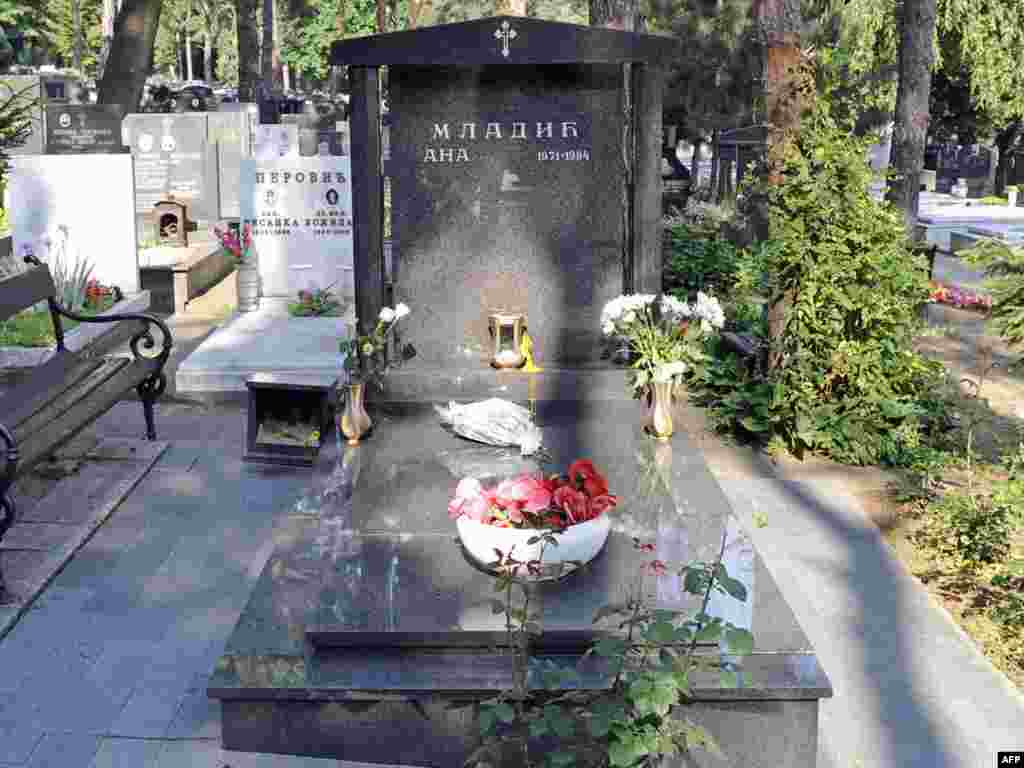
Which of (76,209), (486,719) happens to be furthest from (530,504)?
Answer: (76,209)

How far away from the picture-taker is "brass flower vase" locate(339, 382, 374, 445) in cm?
690

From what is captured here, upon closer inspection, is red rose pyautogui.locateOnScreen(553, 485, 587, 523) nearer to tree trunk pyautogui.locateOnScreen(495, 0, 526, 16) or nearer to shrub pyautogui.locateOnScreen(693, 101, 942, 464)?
shrub pyautogui.locateOnScreen(693, 101, 942, 464)

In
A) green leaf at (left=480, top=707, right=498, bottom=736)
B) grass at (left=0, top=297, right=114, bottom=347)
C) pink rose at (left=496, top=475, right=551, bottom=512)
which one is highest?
pink rose at (left=496, top=475, right=551, bottom=512)

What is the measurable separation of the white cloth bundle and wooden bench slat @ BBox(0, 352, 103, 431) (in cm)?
215

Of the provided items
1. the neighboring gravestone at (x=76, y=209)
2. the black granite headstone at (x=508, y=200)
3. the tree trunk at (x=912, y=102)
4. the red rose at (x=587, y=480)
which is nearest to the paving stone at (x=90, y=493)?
the black granite headstone at (x=508, y=200)

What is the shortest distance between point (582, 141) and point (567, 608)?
4.16 meters

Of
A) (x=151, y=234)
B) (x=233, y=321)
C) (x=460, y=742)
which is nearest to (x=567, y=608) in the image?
(x=460, y=742)

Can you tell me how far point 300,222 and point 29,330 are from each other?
2.39 m

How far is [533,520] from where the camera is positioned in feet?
15.8

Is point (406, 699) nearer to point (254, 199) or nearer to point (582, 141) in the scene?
point (582, 141)

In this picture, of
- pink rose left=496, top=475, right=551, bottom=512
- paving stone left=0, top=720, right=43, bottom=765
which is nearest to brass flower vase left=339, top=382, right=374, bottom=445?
pink rose left=496, top=475, right=551, bottom=512

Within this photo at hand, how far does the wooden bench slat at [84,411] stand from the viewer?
6.20 meters

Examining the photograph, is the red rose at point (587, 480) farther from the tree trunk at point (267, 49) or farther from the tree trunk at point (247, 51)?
the tree trunk at point (267, 49)

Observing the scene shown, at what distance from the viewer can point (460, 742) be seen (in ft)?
14.1
